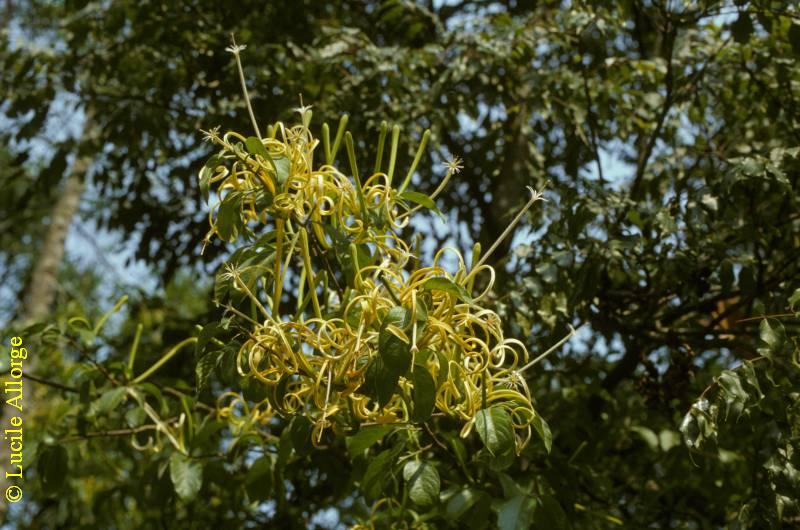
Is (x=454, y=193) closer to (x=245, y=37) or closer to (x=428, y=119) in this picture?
(x=428, y=119)

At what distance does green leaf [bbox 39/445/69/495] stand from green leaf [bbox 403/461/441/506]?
97 cm

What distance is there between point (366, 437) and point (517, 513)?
11.0 inches

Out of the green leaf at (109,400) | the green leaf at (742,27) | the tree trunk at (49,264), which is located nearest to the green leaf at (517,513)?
the green leaf at (109,400)

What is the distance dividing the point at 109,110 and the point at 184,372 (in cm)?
92

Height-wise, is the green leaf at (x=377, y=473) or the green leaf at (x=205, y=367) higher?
the green leaf at (x=205, y=367)

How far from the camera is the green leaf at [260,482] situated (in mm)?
1861

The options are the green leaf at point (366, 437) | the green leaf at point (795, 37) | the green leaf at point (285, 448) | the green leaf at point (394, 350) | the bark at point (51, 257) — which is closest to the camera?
the green leaf at point (394, 350)

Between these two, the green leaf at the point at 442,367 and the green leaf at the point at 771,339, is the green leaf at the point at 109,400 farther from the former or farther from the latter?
the green leaf at the point at 771,339

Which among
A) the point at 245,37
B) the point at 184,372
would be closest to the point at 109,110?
the point at 245,37

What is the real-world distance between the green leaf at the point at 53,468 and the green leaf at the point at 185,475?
0.29 m

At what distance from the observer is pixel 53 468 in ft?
6.54

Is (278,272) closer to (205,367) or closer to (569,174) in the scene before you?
(205,367)

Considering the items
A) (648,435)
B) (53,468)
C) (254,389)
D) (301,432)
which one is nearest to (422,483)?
(301,432)

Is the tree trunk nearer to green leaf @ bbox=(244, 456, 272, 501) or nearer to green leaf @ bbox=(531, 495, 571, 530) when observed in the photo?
green leaf @ bbox=(244, 456, 272, 501)
